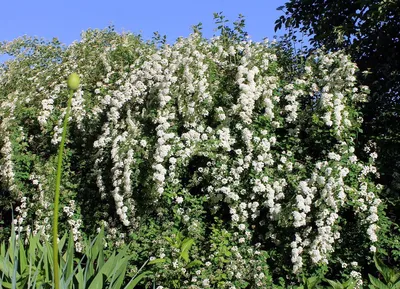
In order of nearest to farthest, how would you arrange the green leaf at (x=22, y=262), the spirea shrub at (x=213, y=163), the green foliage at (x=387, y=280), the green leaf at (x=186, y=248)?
1. the green leaf at (x=22, y=262)
2. the green foliage at (x=387, y=280)
3. the green leaf at (x=186, y=248)
4. the spirea shrub at (x=213, y=163)

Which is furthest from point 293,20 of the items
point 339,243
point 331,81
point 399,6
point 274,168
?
point 339,243

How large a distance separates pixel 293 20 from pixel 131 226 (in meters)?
3.59

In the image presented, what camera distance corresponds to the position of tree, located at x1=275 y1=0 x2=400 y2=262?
503 cm

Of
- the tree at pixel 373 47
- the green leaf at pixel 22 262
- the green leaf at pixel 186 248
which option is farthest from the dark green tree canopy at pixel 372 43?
the green leaf at pixel 22 262

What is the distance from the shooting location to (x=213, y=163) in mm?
4766

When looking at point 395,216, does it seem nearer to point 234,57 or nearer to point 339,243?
point 339,243

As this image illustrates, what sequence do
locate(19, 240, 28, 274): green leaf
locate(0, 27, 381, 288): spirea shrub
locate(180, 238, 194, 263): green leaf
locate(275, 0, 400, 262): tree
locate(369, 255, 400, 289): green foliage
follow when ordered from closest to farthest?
locate(19, 240, 28, 274): green leaf
locate(369, 255, 400, 289): green foliage
locate(180, 238, 194, 263): green leaf
locate(0, 27, 381, 288): spirea shrub
locate(275, 0, 400, 262): tree

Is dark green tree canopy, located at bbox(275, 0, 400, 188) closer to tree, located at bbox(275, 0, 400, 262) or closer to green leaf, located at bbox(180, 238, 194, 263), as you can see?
tree, located at bbox(275, 0, 400, 262)

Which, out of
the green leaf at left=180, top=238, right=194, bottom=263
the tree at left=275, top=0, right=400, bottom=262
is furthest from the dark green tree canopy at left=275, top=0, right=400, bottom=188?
the green leaf at left=180, top=238, right=194, bottom=263

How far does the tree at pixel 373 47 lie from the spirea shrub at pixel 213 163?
227 millimetres

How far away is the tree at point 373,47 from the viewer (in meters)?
5.03

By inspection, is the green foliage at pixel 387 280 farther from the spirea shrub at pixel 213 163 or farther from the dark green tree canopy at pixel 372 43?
the dark green tree canopy at pixel 372 43

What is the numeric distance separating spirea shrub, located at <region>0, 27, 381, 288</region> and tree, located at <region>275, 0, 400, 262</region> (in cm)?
23

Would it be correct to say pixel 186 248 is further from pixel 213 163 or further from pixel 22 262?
pixel 22 262
